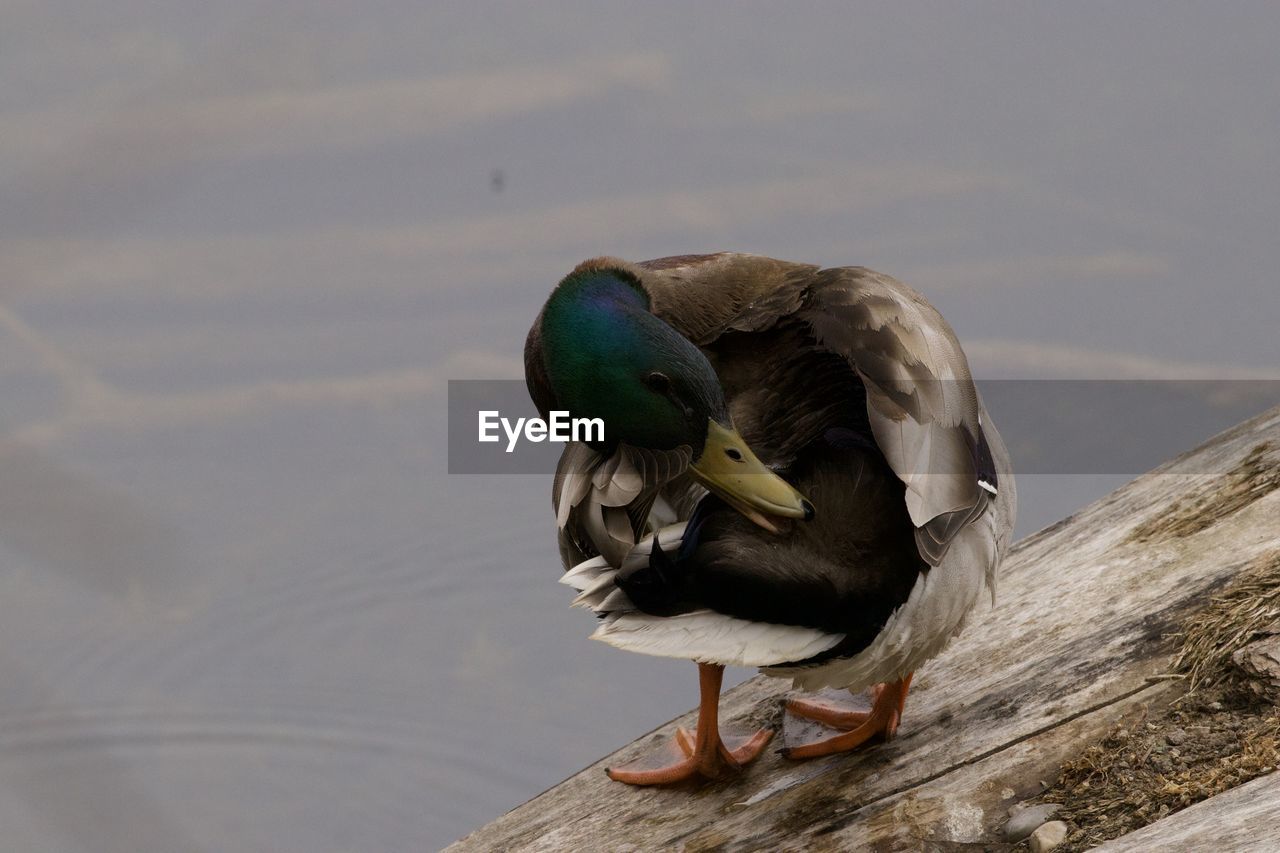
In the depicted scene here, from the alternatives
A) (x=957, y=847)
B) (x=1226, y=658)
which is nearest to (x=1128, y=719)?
(x=1226, y=658)

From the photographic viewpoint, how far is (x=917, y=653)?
2490mm

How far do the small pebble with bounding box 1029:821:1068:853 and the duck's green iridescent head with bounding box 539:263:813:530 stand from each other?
69 centimetres

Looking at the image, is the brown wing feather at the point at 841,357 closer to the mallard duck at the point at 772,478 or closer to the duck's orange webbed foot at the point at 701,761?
the mallard duck at the point at 772,478

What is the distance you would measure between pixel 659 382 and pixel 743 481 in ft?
0.86

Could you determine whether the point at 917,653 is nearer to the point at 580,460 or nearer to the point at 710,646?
the point at 710,646

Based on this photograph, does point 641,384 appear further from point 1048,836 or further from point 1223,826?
point 1223,826

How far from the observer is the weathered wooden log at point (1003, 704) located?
2.62 m

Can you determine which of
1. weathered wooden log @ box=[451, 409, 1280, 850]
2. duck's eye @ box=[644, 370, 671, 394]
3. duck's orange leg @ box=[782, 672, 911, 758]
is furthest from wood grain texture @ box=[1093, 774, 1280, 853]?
duck's eye @ box=[644, 370, 671, 394]

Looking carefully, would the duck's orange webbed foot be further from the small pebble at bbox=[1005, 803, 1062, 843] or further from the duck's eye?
the duck's eye

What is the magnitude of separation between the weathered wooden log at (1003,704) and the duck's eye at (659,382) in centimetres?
89

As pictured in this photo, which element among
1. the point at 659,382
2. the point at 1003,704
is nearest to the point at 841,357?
the point at 659,382

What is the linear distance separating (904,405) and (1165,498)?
4.14ft

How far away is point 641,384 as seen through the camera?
102 inches

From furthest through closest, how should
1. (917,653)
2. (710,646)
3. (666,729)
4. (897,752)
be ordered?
(666,729)
(897,752)
(917,653)
(710,646)
